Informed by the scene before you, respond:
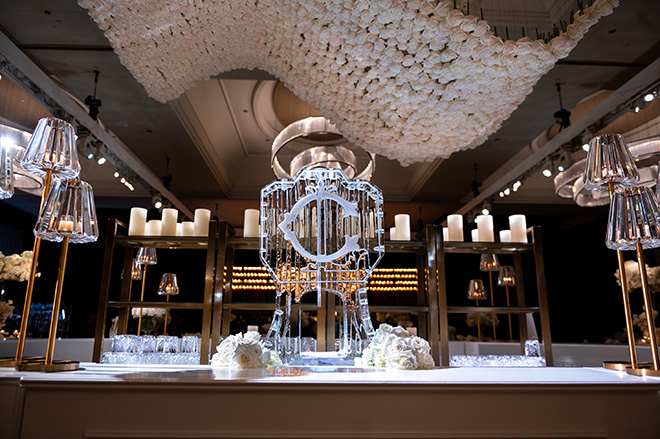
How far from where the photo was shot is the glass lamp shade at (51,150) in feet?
5.40

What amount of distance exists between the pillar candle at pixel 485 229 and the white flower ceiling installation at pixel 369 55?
2.14 ft

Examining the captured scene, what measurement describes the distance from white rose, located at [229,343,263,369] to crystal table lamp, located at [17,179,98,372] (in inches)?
22.7

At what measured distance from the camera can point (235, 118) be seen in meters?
6.41

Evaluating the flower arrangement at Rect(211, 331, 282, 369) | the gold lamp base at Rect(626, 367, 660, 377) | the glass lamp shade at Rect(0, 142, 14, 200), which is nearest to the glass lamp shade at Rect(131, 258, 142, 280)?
the glass lamp shade at Rect(0, 142, 14, 200)

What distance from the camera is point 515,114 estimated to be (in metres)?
5.19

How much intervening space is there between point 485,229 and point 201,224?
75.5 inches

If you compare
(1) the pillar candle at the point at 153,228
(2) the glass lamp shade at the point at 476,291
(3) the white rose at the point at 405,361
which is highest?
(1) the pillar candle at the point at 153,228

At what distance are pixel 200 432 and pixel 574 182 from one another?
5508 mm

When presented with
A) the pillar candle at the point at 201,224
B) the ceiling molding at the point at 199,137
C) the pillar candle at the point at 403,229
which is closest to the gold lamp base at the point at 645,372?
the pillar candle at the point at 403,229

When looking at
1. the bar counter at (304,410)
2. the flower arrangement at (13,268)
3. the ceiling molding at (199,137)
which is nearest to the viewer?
the bar counter at (304,410)

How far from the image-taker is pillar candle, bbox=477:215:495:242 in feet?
9.78

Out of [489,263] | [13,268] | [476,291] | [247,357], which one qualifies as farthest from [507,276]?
[13,268]

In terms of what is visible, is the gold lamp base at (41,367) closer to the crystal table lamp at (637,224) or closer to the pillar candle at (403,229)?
the crystal table lamp at (637,224)

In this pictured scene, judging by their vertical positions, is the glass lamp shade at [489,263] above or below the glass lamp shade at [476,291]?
above
